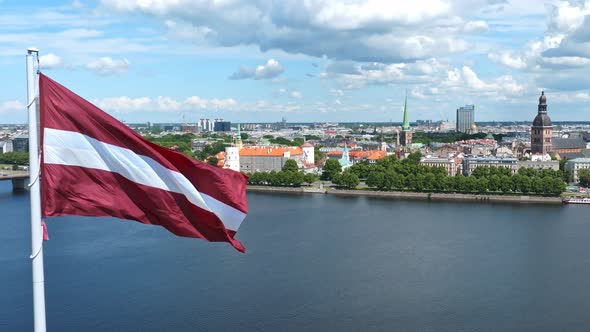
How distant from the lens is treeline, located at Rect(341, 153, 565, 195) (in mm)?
20156

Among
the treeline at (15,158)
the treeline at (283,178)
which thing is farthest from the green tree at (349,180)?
the treeline at (15,158)

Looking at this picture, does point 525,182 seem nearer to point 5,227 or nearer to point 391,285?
point 391,285

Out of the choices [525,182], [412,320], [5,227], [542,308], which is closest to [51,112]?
[412,320]

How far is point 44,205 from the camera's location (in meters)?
1.81

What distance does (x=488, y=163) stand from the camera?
25.7 metres

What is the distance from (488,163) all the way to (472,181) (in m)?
5.34

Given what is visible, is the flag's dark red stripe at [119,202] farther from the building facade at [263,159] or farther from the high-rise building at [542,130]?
the high-rise building at [542,130]

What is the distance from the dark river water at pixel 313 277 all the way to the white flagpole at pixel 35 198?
18.4 feet

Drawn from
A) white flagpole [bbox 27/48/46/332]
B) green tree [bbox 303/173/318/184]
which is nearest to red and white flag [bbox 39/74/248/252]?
white flagpole [bbox 27/48/46/332]

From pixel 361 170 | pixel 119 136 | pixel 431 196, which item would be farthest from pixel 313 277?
pixel 361 170

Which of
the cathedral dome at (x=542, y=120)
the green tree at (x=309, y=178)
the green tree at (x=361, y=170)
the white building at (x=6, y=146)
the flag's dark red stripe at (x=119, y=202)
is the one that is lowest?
the green tree at (x=309, y=178)

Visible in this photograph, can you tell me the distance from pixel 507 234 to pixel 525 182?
7.99 meters

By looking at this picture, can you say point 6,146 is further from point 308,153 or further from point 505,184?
point 505,184

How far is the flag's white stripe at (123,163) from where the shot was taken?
1810 mm
